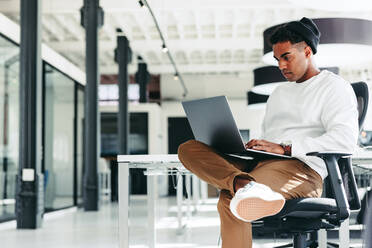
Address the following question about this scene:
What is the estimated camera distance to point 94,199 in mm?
9586

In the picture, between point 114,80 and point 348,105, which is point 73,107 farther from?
point 348,105

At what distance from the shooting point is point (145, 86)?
15.1 metres

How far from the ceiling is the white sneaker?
8.32 meters

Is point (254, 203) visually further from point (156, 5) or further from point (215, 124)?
point (156, 5)

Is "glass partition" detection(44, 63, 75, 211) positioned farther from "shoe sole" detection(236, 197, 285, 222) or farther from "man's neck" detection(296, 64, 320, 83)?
"shoe sole" detection(236, 197, 285, 222)

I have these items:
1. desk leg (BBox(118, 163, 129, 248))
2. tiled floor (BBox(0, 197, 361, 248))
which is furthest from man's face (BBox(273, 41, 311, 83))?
tiled floor (BBox(0, 197, 361, 248))

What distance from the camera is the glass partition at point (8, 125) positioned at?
7.12 m

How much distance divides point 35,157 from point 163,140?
1062 cm

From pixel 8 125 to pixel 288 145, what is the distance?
5816 millimetres

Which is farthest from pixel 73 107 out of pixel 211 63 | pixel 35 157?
pixel 211 63

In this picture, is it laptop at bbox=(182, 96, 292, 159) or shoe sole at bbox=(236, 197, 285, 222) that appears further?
laptop at bbox=(182, 96, 292, 159)

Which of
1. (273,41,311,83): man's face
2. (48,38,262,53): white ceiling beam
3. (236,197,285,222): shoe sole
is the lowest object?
(236,197,285,222): shoe sole

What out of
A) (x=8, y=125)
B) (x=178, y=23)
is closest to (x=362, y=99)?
(x=8, y=125)

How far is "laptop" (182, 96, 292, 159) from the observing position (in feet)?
6.94
